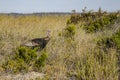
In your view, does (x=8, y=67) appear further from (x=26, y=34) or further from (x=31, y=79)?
(x=26, y=34)

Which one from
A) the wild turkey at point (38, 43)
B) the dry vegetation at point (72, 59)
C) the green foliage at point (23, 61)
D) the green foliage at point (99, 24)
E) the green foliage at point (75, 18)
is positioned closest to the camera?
the dry vegetation at point (72, 59)

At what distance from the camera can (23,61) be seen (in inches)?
291

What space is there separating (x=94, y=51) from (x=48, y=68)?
4.52 ft

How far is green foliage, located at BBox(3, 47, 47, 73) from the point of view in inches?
281

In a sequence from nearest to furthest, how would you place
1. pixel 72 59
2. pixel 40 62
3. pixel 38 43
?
1. pixel 40 62
2. pixel 72 59
3. pixel 38 43

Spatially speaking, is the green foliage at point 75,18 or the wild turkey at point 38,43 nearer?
the wild turkey at point 38,43

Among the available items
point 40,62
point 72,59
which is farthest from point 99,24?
point 40,62

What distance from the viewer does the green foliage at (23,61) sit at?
7.13 m

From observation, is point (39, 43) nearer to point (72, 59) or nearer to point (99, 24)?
point (72, 59)

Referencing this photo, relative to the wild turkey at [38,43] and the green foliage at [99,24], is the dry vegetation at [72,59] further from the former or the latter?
the green foliage at [99,24]

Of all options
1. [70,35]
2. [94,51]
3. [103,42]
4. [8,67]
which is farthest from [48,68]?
[70,35]

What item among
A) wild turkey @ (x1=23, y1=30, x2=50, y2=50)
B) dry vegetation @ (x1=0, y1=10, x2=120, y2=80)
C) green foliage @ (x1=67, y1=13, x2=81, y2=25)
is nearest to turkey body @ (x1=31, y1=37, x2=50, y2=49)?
wild turkey @ (x1=23, y1=30, x2=50, y2=50)

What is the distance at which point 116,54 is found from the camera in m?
7.47

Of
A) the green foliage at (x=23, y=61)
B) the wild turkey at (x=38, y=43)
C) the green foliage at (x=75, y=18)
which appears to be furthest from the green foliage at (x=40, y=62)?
the green foliage at (x=75, y=18)
